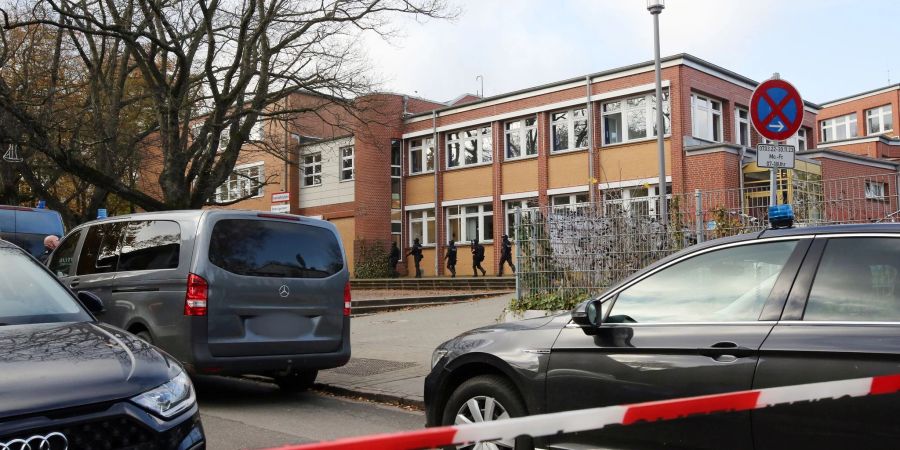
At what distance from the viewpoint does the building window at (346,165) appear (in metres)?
36.0

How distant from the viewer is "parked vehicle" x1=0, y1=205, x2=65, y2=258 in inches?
535

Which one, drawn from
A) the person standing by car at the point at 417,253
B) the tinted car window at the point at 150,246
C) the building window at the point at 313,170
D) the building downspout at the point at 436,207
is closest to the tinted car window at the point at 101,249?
the tinted car window at the point at 150,246

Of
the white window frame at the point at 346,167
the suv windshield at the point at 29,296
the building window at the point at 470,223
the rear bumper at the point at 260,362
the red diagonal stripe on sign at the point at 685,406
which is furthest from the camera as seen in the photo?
the white window frame at the point at 346,167

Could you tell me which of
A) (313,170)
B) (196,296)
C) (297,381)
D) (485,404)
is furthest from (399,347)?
(313,170)

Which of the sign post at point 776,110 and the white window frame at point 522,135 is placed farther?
the white window frame at point 522,135

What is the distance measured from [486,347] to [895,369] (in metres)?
2.23

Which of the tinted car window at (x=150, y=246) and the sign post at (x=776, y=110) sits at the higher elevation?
the sign post at (x=776, y=110)

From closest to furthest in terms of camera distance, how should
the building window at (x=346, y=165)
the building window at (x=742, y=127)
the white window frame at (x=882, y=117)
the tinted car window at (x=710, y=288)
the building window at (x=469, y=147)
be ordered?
the tinted car window at (x=710, y=288), the building window at (x=742, y=127), the building window at (x=469, y=147), the building window at (x=346, y=165), the white window frame at (x=882, y=117)

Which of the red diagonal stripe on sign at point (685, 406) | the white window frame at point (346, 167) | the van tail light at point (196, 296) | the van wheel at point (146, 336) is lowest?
the van wheel at point (146, 336)

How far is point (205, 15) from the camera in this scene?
19.1m

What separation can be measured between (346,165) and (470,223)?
7.20 metres

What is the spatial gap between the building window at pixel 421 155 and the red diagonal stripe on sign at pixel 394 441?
1279 inches

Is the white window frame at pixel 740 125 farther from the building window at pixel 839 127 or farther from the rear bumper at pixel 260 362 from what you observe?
the building window at pixel 839 127

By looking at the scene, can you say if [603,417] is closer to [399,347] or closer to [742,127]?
[399,347]
